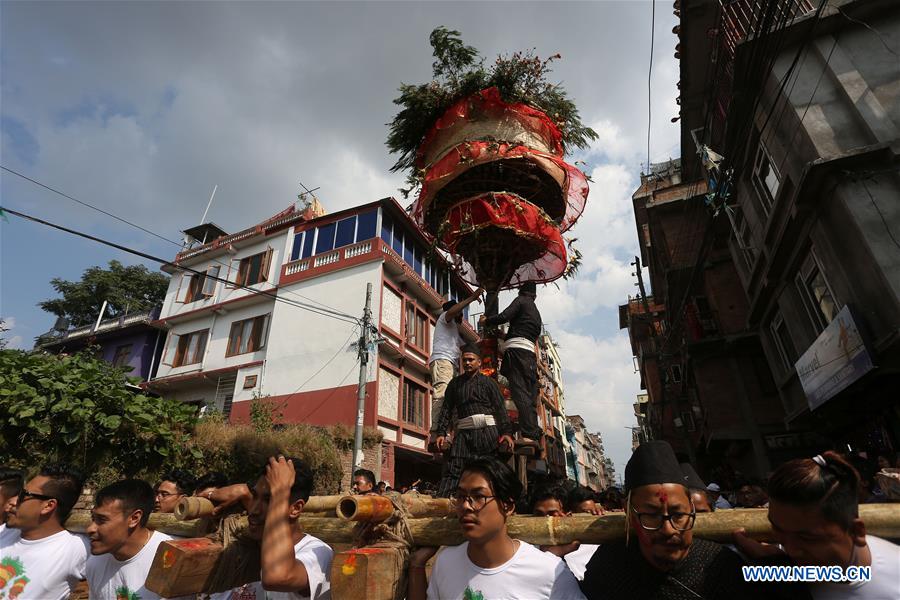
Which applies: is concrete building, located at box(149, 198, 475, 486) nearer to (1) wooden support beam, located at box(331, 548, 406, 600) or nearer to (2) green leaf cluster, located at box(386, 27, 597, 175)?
(2) green leaf cluster, located at box(386, 27, 597, 175)

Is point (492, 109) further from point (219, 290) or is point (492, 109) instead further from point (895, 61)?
point (219, 290)

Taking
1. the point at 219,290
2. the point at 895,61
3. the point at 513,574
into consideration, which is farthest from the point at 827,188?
the point at 219,290

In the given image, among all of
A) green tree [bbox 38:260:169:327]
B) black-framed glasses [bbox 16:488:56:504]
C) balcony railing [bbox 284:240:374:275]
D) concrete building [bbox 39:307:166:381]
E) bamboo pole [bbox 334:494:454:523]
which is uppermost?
green tree [bbox 38:260:169:327]

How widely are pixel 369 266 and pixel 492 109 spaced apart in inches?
568

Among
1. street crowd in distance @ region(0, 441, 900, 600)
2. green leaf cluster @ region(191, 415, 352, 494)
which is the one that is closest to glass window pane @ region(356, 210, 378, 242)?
green leaf cluster @ region(191, 415, 352, 494)

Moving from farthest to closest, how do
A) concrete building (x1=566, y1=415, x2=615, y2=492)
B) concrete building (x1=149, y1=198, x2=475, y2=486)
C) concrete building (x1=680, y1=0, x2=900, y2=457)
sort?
1. concrete building (x1=566, y1=415, x2=615, y2=492)
2. concrete building (x1=149, y1=198, x2=475, y2=486)
3. concrete building (x1=680, y1=0, x2=900, y2=457)

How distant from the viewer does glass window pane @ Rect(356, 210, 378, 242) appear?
19.6 m

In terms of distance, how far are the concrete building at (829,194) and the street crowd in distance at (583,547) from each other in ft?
20.5

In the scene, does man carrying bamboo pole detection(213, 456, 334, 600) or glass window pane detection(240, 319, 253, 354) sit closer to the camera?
man carrying bamboo pole detection(213, 456, 334, 600)

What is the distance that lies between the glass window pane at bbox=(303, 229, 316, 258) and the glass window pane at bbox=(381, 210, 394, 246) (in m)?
3.82

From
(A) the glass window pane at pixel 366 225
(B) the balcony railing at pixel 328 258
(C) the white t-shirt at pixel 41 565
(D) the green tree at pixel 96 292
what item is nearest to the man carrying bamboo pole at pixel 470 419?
(C) the white t-shirt at pixel 41 565

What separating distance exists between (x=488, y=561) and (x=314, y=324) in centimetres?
1782

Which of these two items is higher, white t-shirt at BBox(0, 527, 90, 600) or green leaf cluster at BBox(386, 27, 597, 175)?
green leaf cluster at BBox(386, 27, 597, 175)

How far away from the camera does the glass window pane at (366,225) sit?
64.4 ft
